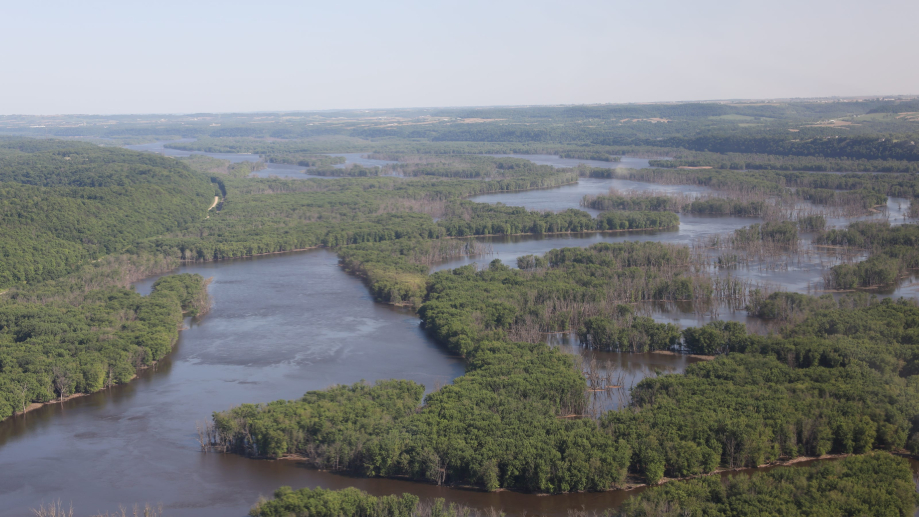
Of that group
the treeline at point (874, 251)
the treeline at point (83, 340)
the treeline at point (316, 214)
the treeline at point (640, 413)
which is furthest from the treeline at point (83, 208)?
the treeline at point (874, 251)

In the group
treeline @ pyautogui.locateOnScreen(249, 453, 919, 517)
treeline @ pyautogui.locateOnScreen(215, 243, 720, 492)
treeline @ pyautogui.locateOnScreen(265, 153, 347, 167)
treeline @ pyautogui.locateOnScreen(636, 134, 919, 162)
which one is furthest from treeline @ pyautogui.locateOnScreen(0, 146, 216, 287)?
treeline @ pyautogui.locateOnScreen(636, 134, 919, 162)

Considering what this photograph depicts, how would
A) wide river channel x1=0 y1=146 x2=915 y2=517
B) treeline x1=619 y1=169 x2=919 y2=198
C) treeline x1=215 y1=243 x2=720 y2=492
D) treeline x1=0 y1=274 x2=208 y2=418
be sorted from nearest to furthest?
treeline x1=215 y1=243 x2=720 y2=492
wide river channel x1=0 y1=146 x2=915 y2=517
treeline x1=0 y1=274 x2=208 y2=418
treeline x1=619 y1=169 x2=919 y2=198

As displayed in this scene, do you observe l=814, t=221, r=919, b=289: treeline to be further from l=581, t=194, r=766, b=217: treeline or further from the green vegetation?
the green vegetation

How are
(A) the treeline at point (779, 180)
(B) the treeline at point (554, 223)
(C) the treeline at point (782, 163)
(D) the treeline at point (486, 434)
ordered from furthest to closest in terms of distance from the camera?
(C) the treeline at point (782, 163), (A) the treeline at point (779, 180), (B) the treeline at point (554, 223), (D) the treeline at point (486, 434)

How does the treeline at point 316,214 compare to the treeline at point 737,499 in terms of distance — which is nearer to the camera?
the treeline at point 737,499

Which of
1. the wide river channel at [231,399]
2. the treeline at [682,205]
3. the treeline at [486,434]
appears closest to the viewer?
the treeline at [486,434]

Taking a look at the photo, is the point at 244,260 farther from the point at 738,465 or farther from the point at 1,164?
the point at 1,164

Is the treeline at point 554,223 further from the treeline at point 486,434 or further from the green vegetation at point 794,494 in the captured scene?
the green vegetation at point 794,494

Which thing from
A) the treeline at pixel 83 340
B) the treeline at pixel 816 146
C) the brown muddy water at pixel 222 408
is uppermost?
the treeline at pixel 816 146
